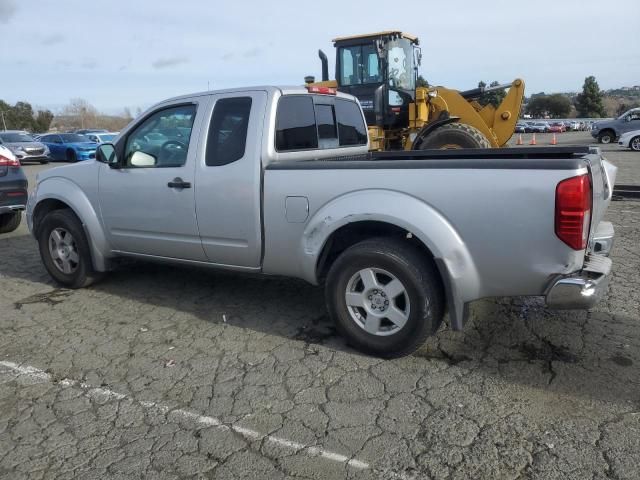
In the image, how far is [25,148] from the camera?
22750 millimetres

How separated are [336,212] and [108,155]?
244 centimetres

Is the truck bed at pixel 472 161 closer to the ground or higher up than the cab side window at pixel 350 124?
closer to the ground

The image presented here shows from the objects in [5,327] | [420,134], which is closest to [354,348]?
[5,327]

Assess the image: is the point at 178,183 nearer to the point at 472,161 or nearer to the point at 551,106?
the point at 472,161

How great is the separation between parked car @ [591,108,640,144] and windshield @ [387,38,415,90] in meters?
18.5

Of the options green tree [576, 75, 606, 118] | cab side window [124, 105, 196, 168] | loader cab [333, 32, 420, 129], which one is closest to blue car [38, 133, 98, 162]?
loader cab [333, 32, 420, 129]

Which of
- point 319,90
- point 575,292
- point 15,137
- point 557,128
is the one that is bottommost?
point 557,128

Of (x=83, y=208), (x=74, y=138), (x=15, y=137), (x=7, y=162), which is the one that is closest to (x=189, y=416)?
(x=83, y=208)

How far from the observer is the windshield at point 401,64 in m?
10.6

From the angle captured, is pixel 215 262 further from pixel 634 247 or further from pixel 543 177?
pixel 634 247

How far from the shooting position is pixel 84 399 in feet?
11.0

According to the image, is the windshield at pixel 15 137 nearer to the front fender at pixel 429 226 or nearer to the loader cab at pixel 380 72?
the loader cab at pixel 380 72

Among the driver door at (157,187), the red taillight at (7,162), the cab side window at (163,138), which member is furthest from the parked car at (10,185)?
the cab side window at (163,138)

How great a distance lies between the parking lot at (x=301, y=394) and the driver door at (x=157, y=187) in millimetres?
643
